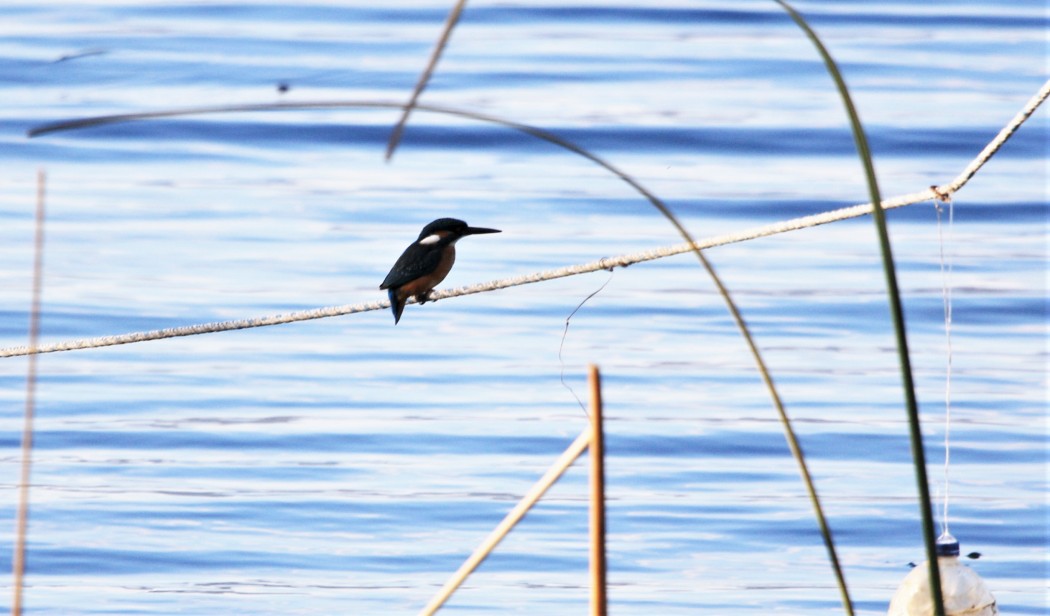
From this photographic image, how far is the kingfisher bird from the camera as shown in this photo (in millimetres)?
4438

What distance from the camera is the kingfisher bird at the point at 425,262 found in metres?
4.44

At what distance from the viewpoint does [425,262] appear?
14.6 ft

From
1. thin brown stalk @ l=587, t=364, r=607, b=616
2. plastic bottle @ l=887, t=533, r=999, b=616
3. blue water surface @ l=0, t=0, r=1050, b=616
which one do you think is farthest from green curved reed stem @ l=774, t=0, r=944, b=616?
blue water surface @ l=0, t=0, r=1050, b=616

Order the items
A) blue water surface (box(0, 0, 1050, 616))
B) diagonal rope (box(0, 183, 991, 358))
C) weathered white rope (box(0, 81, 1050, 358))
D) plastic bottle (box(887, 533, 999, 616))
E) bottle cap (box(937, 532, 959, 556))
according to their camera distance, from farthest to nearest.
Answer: blue water surface (box(0, 0, 1050, 616)) < plastic bottle (box(887, 533, 999, 616)) < diagonal rope (box(0, 183, 991, 358)) < bottle cap (box(937, 532, 959, 556)) < weathered white rope (box(0, 81, 1050, 358))

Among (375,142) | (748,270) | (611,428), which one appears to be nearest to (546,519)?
(611,428)

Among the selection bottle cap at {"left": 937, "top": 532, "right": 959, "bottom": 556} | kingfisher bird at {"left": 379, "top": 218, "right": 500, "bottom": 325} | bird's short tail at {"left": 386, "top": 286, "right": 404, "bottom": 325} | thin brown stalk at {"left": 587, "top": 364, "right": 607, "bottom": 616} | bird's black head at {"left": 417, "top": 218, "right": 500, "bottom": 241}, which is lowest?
thin brown stalk at {"left": 587, "top": 364, "right": 607, "bottom": 616}

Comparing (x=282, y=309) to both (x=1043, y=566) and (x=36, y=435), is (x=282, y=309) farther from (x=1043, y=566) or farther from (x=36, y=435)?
(x=1043, y=566)

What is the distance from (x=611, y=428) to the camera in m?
6.97

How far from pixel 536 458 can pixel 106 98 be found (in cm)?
749

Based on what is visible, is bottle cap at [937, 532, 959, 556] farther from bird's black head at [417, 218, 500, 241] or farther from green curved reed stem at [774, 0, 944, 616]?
bird's black head at [417, 218, 500, 241]

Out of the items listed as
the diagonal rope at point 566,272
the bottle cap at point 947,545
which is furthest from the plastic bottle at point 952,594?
the diagonal rope at point 566,272

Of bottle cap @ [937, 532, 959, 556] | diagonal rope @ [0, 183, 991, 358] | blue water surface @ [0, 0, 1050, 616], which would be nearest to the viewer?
bottle cap @ [937, 532, 959, 556]

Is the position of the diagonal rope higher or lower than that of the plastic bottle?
higher

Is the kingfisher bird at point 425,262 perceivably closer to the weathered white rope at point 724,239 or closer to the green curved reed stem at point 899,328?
the weathered white rope at point 724,239
